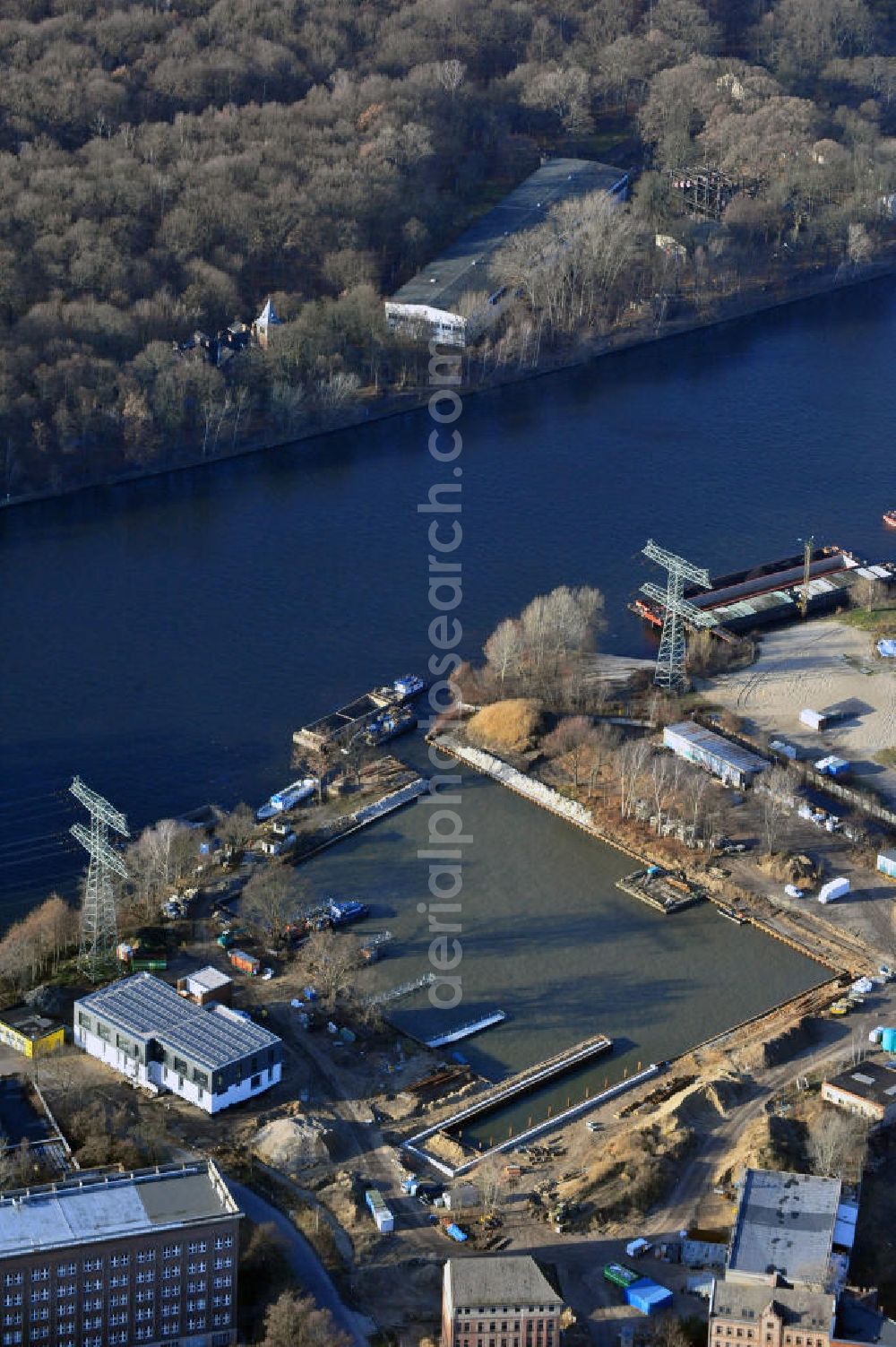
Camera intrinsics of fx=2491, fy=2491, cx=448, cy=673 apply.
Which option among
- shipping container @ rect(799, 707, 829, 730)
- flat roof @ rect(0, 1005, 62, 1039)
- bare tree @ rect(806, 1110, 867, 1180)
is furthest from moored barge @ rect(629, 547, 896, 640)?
flat roof @ rect(0, 1005, 62, 1039)

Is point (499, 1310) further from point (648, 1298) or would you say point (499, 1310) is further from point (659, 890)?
point (659, 890)

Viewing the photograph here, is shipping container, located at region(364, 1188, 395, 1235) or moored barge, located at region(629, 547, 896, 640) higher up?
shipping container, located at region(364, 1188, 395, 1235)

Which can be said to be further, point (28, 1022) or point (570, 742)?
point (570, 742)

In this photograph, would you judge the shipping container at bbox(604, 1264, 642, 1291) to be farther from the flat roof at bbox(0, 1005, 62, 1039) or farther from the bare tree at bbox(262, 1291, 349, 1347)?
the flat roof at bbox(0, 1005, 62, 1039)

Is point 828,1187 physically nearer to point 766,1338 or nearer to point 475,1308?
point 766,1338

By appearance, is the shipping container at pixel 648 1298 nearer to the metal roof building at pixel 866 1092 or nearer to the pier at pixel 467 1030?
the metal roof building at pixel 866 1092

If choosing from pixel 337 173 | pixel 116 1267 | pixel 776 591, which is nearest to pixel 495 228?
pixel 337 173

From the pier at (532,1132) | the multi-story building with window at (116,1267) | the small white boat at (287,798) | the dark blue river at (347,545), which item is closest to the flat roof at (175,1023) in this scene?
the pier at (532,1132)
